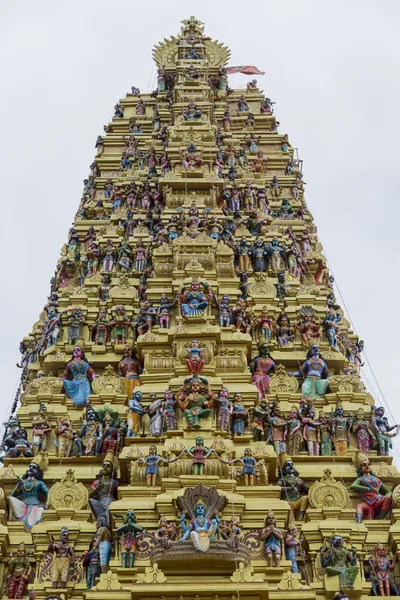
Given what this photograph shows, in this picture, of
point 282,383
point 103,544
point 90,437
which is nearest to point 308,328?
point 282,383

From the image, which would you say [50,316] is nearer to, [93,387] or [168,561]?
[93,387]

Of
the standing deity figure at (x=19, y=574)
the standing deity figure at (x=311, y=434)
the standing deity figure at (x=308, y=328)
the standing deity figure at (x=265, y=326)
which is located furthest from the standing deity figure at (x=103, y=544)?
the standing deity figure at (x=308, y=328)

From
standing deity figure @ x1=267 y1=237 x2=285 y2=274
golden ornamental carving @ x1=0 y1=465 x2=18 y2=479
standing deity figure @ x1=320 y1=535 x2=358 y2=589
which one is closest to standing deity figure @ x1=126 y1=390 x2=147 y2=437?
golden ornamental carving @ x1=0 y1=465 x2=18 y2=479

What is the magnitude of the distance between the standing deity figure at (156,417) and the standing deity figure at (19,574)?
10.9ft

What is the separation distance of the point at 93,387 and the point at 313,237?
992 cm

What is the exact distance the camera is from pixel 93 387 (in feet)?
74.1

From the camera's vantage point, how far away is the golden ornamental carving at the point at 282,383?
22.7 m

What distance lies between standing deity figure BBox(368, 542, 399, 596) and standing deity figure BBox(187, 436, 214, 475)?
3.40 metres

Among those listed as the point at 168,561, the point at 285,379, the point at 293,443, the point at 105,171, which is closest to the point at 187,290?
the point at 285,379

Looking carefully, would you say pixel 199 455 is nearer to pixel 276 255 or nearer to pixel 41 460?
pixel 41 460

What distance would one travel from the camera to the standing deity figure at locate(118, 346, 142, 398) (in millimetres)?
22688

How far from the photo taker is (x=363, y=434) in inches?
833

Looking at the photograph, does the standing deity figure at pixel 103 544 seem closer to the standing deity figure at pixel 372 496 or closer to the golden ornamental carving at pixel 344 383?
the standing deity figure at pixel 372 496

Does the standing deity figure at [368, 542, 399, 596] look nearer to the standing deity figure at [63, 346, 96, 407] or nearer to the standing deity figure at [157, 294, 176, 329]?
the standing deity figure at [63, 346, 96, 407]
